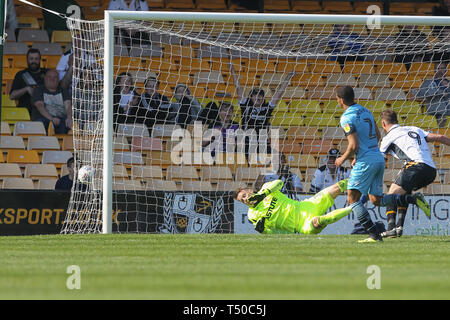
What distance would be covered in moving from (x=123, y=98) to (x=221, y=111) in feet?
5.67

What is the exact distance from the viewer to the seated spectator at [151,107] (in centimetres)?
1505

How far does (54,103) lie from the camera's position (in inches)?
649

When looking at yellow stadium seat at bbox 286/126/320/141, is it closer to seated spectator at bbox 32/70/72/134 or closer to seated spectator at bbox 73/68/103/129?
seated spectator at bbox 73/68/103/129

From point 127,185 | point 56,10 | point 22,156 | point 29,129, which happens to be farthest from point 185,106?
point 56,10

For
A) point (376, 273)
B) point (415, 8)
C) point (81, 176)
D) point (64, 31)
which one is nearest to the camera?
point (376, 273)

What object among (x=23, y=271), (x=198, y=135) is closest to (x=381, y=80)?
(x=198, y=135)

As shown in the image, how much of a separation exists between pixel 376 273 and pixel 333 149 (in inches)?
370

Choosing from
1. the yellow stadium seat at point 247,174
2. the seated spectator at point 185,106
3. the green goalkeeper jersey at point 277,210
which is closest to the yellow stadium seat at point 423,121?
the yellow stadium seat at point 247,174

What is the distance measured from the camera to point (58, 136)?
16422 millimetres

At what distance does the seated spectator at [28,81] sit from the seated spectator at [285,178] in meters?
4.71

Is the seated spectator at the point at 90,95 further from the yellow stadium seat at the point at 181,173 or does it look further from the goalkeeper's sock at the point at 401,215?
the goalkeeper's sock at the point at 401,215

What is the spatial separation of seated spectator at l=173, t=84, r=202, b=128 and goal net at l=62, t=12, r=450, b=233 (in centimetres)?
2

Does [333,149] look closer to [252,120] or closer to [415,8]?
[252,120]

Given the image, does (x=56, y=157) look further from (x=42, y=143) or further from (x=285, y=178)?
(x=285, y=178)
